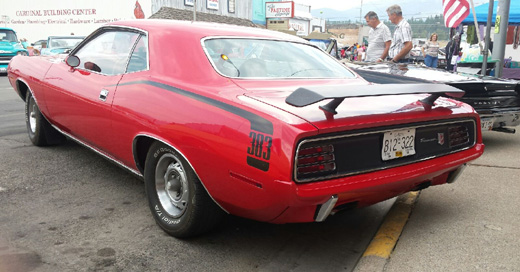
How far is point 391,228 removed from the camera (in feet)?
10.6

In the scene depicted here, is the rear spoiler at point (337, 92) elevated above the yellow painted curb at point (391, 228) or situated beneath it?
elevated above

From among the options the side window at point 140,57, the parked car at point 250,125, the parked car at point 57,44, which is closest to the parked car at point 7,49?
the parked car at point 57,44

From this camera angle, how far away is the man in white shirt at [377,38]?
7504 millimetres

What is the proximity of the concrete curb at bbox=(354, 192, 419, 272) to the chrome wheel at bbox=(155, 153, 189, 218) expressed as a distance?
1.16 metres

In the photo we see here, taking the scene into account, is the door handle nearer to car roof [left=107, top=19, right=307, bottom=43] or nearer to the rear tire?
car roof [left=107, top=19, right=307, bottom=43]

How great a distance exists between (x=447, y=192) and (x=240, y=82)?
221 cm

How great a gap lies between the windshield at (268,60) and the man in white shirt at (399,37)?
12.6 feet

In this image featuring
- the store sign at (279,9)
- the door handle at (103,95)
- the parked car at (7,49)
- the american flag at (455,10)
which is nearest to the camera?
the door handle at (103,95)

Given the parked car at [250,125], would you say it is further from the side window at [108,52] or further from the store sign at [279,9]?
the store sign at [279,9]

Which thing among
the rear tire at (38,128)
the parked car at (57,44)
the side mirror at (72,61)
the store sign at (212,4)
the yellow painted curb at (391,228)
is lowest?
the yellow painted curb at (391,228)

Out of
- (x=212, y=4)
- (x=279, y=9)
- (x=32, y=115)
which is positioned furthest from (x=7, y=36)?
(x=279, y=9)

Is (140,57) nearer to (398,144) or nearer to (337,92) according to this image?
(337,92)

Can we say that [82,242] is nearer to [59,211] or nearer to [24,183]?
[59,211]

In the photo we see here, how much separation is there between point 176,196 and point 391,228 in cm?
150
